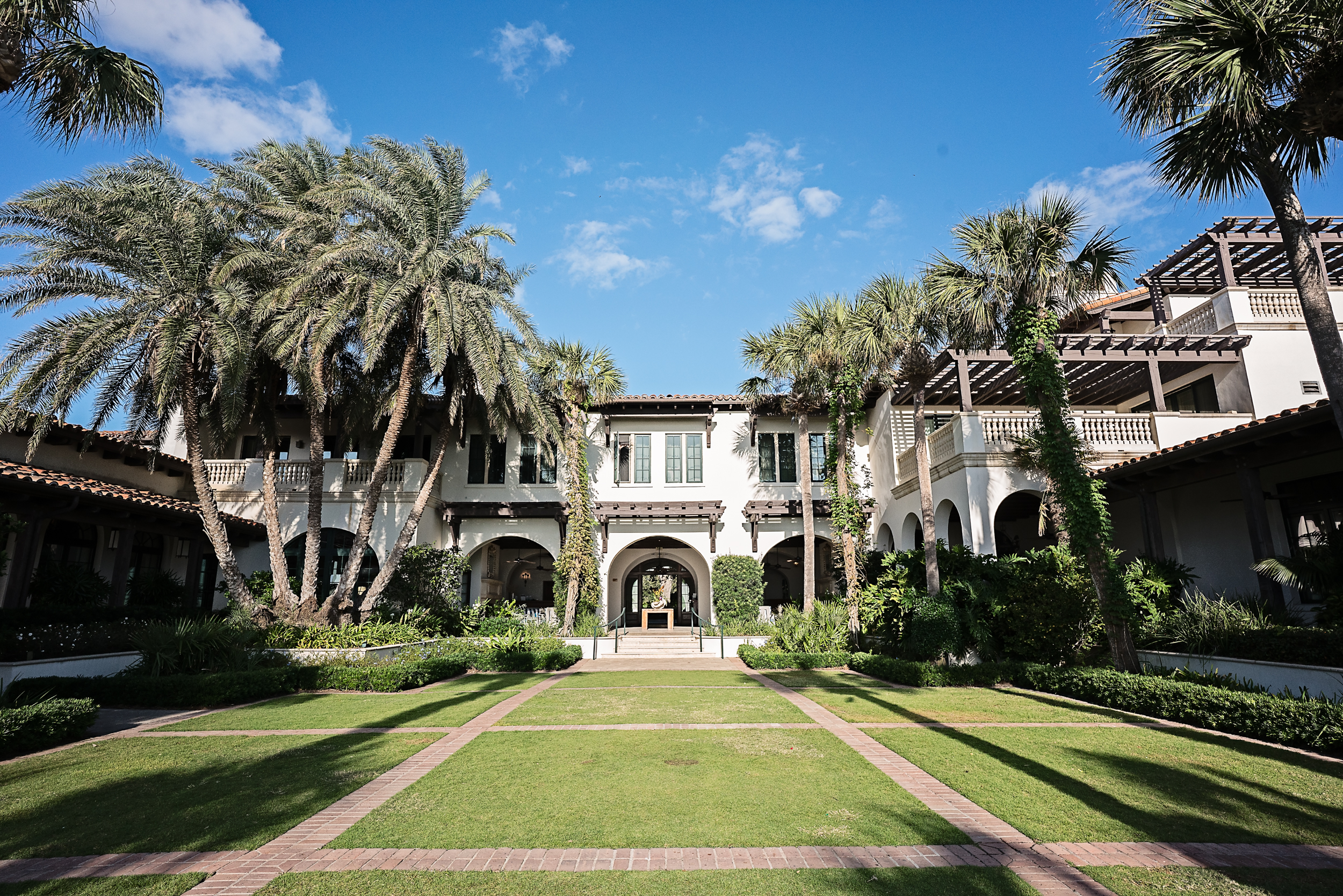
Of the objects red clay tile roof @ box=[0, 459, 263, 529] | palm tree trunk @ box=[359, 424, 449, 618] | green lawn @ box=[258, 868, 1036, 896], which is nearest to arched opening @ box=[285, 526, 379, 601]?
red clay tile roof @ box=[0, 459, 263, 529]

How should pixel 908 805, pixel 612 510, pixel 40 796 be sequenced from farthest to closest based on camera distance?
pixel 612 510 → pixel 40 796 → pixel 908 805

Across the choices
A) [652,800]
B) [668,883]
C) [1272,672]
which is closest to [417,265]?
[652,800]

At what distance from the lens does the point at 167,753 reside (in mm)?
8273

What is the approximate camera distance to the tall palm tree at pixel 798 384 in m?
20.9

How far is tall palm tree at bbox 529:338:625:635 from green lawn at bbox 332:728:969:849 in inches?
549

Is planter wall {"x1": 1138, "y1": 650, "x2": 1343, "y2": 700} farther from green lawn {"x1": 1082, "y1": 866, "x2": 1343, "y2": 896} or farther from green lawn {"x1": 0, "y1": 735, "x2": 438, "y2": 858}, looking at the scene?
green lawn {"x1": 0, "y1": 735, "x2": 438, "y2": 858}

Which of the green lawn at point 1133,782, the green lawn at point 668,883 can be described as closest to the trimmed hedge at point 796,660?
the green lawn at point 1133,782

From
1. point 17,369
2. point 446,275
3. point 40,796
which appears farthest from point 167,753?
point 446,275

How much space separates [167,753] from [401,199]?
580 inches

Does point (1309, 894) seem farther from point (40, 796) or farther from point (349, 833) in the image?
point (40, 796)

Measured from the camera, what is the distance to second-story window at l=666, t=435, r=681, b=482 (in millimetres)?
25344

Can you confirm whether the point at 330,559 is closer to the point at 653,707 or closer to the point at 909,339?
the point at 653,707

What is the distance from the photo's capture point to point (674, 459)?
1005 inches

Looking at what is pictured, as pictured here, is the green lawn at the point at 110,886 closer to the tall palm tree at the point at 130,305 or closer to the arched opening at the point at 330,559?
the tall palm tree at the point at 130,305
